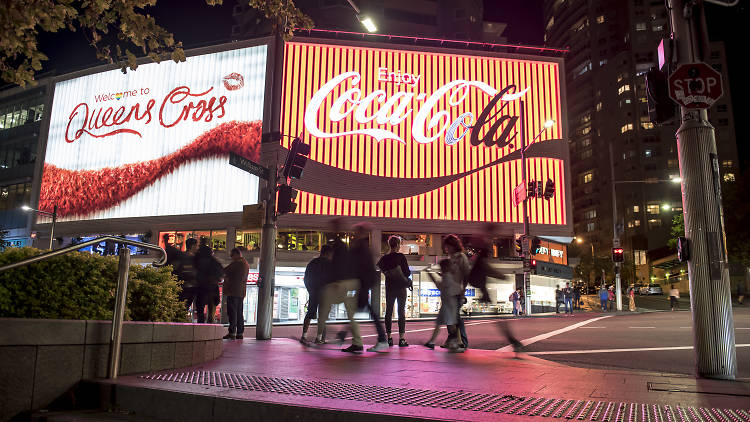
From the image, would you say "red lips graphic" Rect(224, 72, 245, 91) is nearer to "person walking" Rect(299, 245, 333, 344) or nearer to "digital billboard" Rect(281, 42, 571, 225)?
"digital billboard" Rect(281, 42, 571, 225)

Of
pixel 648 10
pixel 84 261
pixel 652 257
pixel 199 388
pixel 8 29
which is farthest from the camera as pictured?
pixel 648 10

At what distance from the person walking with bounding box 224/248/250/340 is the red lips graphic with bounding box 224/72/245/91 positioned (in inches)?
893

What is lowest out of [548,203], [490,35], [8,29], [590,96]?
[8,29]

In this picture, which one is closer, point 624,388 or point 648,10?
point 624,388

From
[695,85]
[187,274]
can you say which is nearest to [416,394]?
[695,85]

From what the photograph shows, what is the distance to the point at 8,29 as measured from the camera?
4852 millimetres

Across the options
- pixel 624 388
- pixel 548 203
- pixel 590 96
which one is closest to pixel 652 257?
pixel 590 96

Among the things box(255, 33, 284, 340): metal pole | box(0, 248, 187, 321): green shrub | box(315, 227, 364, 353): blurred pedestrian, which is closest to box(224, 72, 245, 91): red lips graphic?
box(255, 33, 284, 340): metal pole

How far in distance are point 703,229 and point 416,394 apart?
3997 millimetres

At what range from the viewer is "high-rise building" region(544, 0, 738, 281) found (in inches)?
3393

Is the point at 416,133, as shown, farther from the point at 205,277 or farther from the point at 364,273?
the point at 364,273

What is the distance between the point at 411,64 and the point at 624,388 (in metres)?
28.8

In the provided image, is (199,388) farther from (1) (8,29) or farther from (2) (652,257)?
(2) (652,257)

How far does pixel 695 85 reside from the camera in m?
5.69
